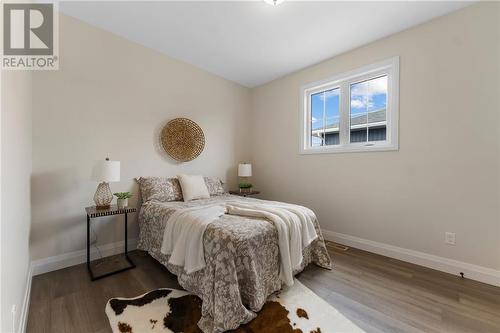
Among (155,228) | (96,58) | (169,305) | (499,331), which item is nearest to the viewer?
(499,331)

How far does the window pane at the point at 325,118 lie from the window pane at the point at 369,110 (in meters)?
0.25

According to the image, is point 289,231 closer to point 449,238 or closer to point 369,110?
point 449,238

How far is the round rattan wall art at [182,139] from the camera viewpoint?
3.09 metres

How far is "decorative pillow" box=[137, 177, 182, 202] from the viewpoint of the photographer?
2678mm

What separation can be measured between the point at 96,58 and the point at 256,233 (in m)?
2.73

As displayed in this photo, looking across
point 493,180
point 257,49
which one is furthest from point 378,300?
point 257,49

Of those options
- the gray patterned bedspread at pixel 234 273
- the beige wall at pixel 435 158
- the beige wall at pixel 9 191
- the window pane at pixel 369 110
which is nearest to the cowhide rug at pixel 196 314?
the gray patterned bedspread at pixel 234 273

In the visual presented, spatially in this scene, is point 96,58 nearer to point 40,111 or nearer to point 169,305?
point 40,111

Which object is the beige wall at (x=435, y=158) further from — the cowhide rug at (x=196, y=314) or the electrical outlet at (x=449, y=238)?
the cowhide rug at (x=196, y=314)

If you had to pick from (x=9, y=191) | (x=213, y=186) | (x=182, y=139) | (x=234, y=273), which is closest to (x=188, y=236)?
(x=234, y=273)

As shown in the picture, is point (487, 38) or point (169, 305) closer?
point (169, 305)

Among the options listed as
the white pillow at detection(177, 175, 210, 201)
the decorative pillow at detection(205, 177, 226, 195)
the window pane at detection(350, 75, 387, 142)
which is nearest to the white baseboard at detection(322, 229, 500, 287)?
the window pane at detection(350, 75, 387, 142)

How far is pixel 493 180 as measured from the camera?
2002 millimetres

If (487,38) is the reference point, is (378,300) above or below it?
below
